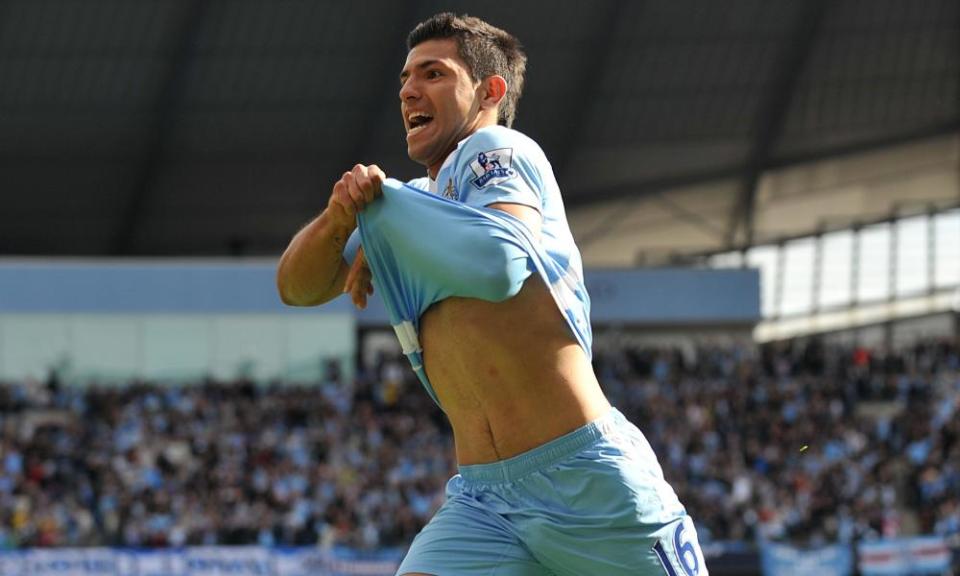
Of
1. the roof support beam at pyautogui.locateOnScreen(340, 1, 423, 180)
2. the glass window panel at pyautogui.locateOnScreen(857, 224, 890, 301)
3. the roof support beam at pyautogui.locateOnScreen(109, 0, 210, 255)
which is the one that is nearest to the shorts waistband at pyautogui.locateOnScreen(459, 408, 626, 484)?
the roof support beam at pyautogui.locateOnScreen(340, 1, 423, 180)

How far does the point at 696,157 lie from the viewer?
42875 mm

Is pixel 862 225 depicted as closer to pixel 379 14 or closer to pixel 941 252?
pixel 941 252

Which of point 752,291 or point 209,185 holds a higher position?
point 209,185

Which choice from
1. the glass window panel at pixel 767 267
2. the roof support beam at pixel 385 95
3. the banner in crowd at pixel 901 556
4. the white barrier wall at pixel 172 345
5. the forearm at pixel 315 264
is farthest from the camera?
the glass window panel at pixel 767 267

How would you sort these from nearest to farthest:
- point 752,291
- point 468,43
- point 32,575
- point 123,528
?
point 468,43 → point 32,575 → point 123,528 → point 752,291

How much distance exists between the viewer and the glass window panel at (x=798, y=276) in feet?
158

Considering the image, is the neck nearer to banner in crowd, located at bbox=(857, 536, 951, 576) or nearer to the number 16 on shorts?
the number 16 on shorts

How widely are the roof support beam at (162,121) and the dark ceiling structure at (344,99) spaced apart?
50 millimetres

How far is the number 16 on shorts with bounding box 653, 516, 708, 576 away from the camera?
14.9 ft

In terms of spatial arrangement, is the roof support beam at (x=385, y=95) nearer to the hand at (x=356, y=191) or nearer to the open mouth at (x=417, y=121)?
the open mouth at (x=417, y=121)

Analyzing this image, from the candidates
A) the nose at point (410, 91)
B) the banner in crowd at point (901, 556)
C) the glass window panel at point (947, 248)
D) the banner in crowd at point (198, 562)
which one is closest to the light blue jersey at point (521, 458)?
the nose at point (410, 91)

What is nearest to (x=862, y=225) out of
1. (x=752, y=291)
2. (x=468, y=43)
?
(x=752, y=291)

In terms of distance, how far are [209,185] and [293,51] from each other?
489 centimetres

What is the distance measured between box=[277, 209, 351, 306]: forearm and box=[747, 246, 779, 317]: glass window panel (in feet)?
135
